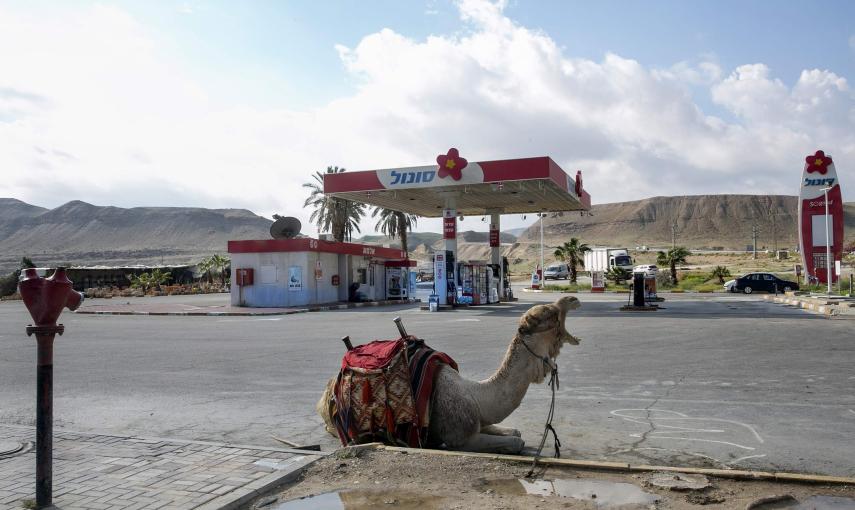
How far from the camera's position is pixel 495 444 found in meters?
6.18

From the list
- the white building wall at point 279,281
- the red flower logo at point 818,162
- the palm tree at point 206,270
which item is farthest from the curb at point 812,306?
the palm tree at point 206,270

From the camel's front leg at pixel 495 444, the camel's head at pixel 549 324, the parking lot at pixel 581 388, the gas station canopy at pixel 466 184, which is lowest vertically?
the parking lot at pixel 581 388

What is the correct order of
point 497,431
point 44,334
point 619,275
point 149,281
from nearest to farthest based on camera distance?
point 44,334 → point 497,431 → point 149,281 → point 619,275

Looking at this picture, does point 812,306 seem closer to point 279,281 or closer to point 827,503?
point 279,281

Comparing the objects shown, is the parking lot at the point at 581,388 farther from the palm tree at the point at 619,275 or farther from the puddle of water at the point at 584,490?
the palm tree at the point at 619,275

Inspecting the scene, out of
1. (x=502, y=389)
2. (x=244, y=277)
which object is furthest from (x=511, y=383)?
(x=244, y=277)

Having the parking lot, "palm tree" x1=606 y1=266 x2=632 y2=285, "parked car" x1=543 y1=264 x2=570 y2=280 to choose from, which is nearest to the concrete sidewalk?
the parking lot

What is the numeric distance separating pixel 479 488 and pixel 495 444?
0.99 meters

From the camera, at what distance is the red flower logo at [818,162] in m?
41.3

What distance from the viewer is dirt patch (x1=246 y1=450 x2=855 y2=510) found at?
16.1ft

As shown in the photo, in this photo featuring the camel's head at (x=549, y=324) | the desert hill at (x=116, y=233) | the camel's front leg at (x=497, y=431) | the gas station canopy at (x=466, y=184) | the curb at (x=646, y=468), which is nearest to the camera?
the curb at (x=646, y=468)

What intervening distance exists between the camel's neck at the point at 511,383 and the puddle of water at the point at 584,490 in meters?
0.80

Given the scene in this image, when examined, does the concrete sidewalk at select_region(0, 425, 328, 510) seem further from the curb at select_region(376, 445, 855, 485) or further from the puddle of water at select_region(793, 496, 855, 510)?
the puddle of water at select_region(793, 496, 855, 510)

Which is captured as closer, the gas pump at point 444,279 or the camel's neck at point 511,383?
the camel's neck at point 511,383
